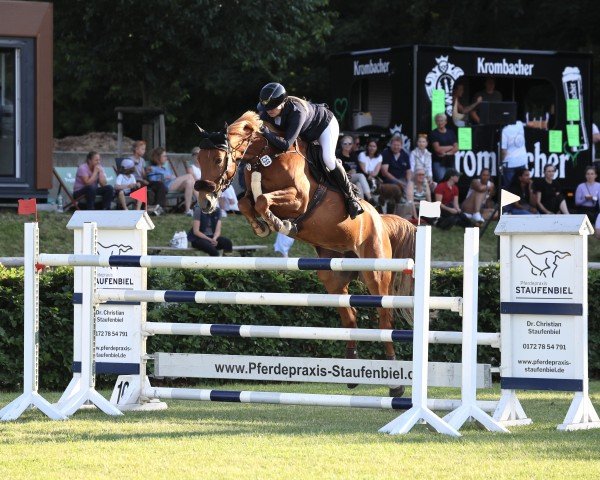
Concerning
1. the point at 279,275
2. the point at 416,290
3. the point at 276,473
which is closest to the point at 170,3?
the point at 279,275

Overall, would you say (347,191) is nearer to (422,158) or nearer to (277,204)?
(277,204)

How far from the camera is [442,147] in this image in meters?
20.1

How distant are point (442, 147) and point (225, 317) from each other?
948 centimetres

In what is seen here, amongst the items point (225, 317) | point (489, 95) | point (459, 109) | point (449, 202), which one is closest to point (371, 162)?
point (449, 202)

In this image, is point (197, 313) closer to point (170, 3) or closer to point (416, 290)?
point (416, 290)

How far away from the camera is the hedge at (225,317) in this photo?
10.7 m

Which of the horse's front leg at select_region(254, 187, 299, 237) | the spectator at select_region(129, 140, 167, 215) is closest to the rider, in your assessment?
the horse's front leg at select_region(254, 187, 299, 237)

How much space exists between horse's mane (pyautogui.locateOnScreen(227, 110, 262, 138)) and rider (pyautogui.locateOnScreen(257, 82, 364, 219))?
79 mm

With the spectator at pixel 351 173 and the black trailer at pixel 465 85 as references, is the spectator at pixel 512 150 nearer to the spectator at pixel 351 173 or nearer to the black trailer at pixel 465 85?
the black trailer at pixel 465 85

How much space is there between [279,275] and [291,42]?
13.6m

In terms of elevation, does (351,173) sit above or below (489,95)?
below

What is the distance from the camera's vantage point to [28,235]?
334 inches

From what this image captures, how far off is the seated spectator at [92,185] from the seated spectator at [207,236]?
166cm

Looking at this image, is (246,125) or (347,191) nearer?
(246,125)
